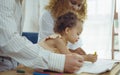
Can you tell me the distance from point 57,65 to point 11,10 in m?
0.25

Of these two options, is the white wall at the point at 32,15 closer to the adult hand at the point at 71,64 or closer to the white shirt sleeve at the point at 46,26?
the white shirt sleeve at the point at 46,26

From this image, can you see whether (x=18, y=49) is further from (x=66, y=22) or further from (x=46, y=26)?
(x=46, y=26)

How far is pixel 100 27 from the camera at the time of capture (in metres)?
2.92

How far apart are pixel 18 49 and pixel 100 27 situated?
7.53 feet

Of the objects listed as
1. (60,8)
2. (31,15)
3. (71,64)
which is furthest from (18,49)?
(31,15)

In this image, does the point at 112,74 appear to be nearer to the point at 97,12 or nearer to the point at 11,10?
the point at 11,10

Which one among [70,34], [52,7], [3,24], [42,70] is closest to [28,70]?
[42,70]

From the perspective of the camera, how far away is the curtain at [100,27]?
2.87 metres

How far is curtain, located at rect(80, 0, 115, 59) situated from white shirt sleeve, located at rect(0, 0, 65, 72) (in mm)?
2120

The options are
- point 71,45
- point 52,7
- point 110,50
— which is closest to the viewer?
point 71,45

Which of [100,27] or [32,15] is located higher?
[32,15]

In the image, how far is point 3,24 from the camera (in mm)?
720

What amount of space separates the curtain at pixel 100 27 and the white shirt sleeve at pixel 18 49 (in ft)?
6.95

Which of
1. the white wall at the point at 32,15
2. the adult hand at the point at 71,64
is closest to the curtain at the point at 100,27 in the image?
the white wall at the point at 32,15
